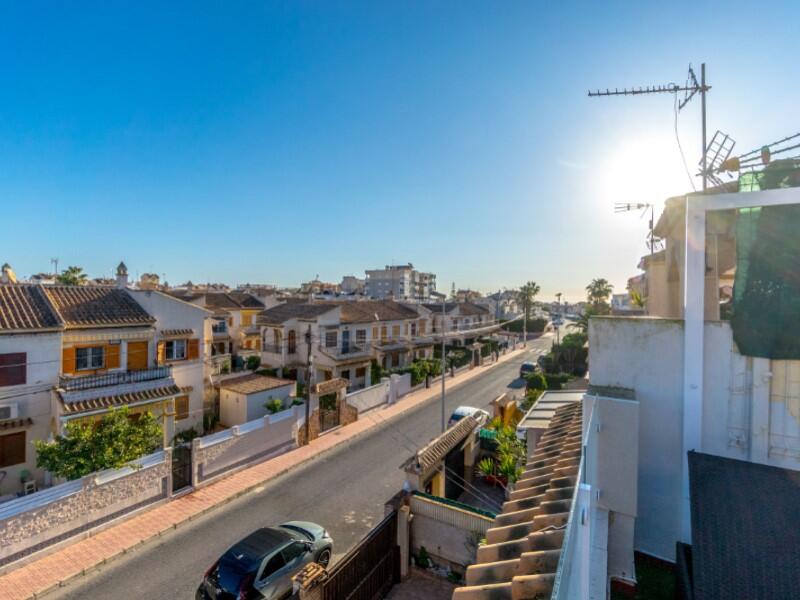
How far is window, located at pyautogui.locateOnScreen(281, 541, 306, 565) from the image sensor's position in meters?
9.31

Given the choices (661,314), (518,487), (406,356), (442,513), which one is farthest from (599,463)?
(406,356)

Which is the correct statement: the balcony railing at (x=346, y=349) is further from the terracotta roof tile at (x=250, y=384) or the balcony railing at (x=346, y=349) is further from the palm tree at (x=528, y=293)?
the palm tree at (x=528, y=293)

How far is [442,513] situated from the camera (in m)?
9.62

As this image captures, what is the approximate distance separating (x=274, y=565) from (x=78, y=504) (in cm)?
659

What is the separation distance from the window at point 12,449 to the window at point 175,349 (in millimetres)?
5874

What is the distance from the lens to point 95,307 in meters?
17.6

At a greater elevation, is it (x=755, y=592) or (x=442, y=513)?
(x=755, y=592)

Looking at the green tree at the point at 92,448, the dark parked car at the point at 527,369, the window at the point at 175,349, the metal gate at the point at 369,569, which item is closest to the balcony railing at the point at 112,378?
the window at the point at 175,349

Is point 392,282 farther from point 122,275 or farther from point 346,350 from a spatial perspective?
point 122,275

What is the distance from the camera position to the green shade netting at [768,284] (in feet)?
16.4

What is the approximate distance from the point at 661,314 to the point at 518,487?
7.72 metres

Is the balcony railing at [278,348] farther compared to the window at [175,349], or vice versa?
the balcony railing at [278,348]

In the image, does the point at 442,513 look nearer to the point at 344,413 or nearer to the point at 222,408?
the point at 344,413

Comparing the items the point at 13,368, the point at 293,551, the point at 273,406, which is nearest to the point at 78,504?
the point at 13,368
